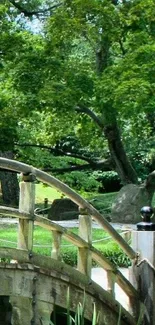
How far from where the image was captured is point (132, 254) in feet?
24.5

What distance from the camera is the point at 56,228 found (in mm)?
6438

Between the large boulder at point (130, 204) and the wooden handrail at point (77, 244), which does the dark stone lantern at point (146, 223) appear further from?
the large boulder at point (130, 204)

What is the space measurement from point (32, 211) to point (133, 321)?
2.09 metres

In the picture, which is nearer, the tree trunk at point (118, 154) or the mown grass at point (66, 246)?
the mown grass at point (66, 246)

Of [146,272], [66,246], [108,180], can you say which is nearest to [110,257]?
[66,246]

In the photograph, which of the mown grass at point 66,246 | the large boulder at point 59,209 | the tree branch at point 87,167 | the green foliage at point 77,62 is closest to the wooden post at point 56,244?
the mown grass at point 66,246

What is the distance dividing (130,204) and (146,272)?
11.3m

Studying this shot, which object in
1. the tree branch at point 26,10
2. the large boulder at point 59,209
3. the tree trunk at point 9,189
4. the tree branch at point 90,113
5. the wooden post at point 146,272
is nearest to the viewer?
the wooden post at point 146,272

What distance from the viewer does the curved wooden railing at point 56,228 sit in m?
6.09

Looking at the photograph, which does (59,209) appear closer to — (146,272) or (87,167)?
(87,167)

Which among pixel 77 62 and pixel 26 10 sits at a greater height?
pixel 26 10

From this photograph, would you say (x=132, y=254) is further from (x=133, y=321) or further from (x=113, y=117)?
(x=113, y=117)

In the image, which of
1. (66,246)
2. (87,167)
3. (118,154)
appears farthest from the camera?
(87,167)

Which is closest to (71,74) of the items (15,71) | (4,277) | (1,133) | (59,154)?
(15,71)
